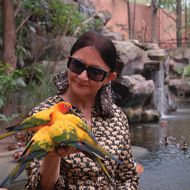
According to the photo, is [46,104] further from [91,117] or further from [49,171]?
[49,171]

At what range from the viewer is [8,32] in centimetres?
794

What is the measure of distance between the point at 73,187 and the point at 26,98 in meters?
5.95

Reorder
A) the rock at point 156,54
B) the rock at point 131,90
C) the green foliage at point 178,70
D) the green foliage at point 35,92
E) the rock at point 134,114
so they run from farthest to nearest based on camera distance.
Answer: the green foliage at point 178,70 < the rock at point 156,54 < the rock at point 134,114 < the rock at point 131,90 < the green foliage at point 35,92

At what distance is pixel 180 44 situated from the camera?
22625 mm

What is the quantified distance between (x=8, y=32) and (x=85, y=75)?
6640 mm

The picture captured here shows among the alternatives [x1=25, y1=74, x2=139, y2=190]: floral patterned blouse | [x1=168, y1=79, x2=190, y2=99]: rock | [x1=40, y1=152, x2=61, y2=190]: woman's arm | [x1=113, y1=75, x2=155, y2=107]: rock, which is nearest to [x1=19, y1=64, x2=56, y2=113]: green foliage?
[x1=113, y1=75, x2=155, y2=107]: rock

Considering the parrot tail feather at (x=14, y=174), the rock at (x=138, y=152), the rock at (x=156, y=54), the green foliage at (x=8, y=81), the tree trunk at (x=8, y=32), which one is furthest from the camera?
the rock at (x=156, y=54)

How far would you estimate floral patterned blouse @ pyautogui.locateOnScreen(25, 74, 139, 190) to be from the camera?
5.29ft

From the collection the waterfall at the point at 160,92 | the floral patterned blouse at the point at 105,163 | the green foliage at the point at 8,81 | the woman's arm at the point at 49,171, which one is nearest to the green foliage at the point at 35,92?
the green foliage at the point at 8,81

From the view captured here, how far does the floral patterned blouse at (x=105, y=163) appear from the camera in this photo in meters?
1.61

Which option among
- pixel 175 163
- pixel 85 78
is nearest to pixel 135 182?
pixel 85 78

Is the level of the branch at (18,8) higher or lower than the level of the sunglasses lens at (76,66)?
higher

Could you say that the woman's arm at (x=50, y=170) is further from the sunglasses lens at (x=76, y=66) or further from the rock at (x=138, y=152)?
the rock at (x=138, y=152)

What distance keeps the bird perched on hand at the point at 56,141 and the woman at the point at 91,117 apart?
0.89 ft
